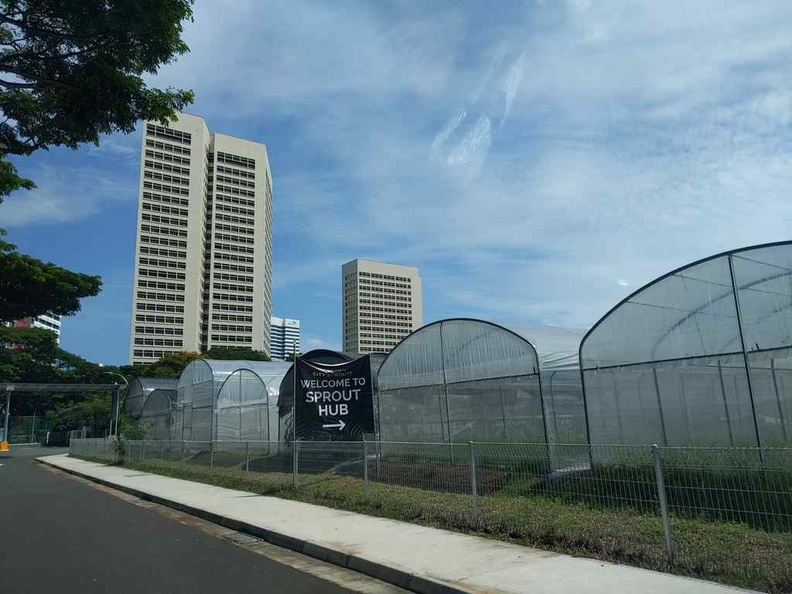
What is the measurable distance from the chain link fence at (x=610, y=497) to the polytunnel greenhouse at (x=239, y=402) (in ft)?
38.8

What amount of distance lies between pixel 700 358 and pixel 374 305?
157 meters

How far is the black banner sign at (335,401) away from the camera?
713 inches

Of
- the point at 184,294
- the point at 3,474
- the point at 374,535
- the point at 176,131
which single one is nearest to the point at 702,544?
the point at 374,535

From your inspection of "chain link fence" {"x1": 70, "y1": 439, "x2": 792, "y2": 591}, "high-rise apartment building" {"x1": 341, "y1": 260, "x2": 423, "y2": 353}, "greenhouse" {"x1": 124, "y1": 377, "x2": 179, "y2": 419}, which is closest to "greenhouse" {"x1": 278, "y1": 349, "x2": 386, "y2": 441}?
"chain link fence" {"x1": 70, "y1": 439, "x2": 792, "y2": 591}

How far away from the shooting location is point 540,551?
26.7 ft

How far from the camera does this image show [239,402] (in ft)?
86.9

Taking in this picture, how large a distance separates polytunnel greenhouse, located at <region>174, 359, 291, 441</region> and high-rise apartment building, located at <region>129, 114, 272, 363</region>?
104 meters

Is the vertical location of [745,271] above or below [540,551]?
above

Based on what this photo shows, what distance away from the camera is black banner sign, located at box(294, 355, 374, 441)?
18.1 metres

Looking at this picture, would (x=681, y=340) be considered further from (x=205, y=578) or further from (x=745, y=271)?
(x=205, y=578)

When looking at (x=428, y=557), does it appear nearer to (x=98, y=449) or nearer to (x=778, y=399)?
(x=778, y=399)

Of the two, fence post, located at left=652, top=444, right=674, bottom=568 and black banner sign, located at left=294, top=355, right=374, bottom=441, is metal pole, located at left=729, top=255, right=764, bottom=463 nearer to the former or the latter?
fence post, located at left=652, top=444, right=674, bottom=568

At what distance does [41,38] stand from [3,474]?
22.0 metres

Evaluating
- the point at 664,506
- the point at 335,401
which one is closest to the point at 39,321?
the point at 335,401
